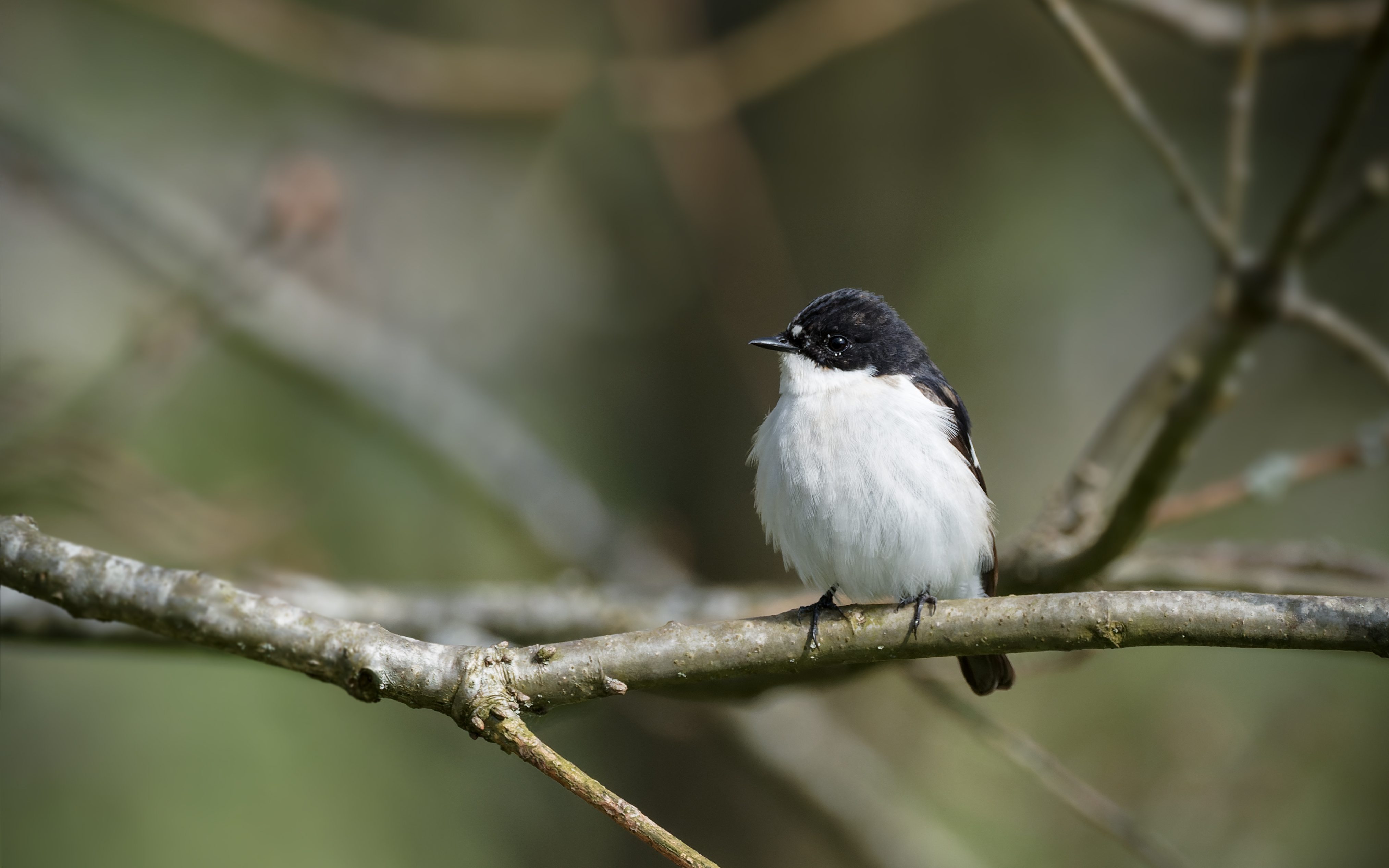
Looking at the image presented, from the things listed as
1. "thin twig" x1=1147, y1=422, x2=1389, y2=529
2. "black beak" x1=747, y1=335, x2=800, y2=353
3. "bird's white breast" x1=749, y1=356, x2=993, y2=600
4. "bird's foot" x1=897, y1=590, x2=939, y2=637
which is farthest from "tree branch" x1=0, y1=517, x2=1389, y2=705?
"thin twig" x1=1147, y1=422, x2=1389, y2=529

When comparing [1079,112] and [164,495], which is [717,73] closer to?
[1079,112]

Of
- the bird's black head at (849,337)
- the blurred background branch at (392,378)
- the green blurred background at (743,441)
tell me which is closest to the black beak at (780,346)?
the bird's black head at (849,337)

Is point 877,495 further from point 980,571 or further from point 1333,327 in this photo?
point 1333,327

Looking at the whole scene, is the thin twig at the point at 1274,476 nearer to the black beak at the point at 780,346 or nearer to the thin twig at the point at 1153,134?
the thin twig at the point at 1153,134

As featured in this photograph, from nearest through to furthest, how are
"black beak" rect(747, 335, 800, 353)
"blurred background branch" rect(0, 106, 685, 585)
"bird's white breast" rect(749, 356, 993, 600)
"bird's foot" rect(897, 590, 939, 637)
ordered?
"bird's foot" rect(897, 590, 939, 637)
"bird's white breast" rect(749, 356, 993, 600)
"black beak" rect(747, 335, 800, 353)
"blurred background branch" rect(0, 106, 685, 585)

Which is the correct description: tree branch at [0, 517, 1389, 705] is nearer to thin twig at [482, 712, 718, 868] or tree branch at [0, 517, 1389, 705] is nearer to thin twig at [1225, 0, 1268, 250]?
thin twig at [482, 712, 718, 868]

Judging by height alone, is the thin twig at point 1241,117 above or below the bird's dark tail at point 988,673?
above
